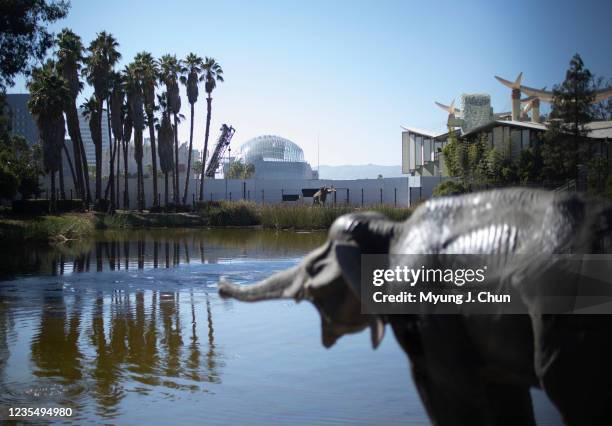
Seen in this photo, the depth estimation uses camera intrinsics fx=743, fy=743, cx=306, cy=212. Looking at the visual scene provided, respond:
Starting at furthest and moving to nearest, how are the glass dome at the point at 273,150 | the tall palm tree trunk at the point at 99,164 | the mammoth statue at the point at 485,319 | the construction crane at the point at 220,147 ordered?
the glass dome at the point at 273,150 → the construction crane at the point at 220,147 → the tall palm tree trunk at the point at 99,164 → the mammoth statue at the point at 485,319

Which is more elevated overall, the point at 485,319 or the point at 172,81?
the point at 172,81

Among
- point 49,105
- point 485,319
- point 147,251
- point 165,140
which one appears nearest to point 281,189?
point 165,140

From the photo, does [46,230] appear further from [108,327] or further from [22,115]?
[22,115]

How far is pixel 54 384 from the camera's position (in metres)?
7.53

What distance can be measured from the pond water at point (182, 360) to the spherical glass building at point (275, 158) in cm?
11104

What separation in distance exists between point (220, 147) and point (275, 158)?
57.9m

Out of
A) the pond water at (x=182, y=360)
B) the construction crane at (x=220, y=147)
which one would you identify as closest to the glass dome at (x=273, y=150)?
the construction crane at (x=220, y=147)

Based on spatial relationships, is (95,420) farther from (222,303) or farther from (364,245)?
(222,303)

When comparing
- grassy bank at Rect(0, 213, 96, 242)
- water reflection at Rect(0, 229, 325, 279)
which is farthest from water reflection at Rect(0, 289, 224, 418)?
grassy bank at Rect(0, 213, 96, 242)

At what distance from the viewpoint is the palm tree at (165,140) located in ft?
180

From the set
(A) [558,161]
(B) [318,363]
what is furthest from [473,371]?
(A) [558,161]

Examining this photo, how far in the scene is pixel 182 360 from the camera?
8.71 m

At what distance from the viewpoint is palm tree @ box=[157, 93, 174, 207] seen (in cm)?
5500

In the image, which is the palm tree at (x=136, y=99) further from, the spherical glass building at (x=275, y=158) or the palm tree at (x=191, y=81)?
the spherical glass building at (x=275, y=158)
